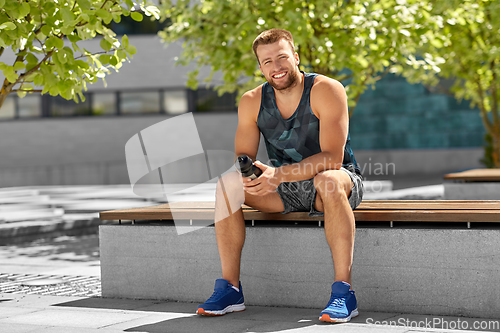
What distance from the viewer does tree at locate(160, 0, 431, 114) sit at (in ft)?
29.9

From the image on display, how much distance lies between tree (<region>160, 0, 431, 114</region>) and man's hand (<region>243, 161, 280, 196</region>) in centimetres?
483

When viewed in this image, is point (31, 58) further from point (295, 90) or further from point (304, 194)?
point (304, 194)

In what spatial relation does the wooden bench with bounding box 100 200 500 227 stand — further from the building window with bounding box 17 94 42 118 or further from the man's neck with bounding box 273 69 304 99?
the building window with bounding box 17 94 42 118

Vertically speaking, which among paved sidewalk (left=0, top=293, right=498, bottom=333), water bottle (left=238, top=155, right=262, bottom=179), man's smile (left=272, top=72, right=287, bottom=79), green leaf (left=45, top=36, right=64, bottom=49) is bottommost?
paved sidewalk (left=0, top=293, right=498, bottom=333)

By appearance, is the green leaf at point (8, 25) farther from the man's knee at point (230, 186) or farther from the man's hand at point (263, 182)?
the man's hand at point (263, 182)

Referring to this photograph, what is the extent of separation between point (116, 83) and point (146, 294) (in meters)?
21.0

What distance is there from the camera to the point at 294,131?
4539mm

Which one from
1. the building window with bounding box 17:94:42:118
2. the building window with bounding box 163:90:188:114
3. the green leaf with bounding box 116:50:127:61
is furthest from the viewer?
the building window with bounding box 17:94:42:118

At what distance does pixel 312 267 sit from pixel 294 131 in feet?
2.97

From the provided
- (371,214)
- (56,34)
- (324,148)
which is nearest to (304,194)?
(324,148)

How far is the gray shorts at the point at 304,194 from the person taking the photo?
14.0 feet

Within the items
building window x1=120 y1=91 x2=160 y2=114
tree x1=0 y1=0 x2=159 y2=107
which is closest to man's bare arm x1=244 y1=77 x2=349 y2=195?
tree x1=0 y1=0 x2=159 y2=107

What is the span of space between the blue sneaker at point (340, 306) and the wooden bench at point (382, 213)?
505 mm

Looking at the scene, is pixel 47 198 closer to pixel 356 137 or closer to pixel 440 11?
pixel 440 11
